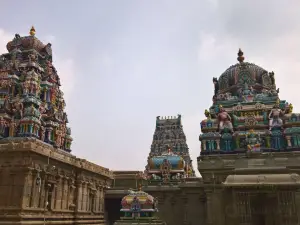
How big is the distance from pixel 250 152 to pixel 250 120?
4.44 meters

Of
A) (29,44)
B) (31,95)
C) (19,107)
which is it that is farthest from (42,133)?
(29,44)

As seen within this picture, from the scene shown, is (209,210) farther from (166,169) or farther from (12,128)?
(12,128)

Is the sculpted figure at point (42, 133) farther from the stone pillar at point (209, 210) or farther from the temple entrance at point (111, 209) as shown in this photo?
the stone pillar at point (209, 210)

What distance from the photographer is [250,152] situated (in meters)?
29.6

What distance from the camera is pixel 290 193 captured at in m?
21.3

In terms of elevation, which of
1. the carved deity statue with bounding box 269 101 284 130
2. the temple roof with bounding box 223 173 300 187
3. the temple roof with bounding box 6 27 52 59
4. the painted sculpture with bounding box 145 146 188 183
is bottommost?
the temple roof with bounding box 223 173 300 187

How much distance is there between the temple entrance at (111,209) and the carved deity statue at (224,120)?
1431 centimetres

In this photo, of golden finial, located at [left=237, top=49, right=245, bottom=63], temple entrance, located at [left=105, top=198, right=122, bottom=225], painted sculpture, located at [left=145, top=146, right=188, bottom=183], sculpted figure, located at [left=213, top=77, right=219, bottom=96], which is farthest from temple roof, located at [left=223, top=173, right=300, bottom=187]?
golden finial, located at [left=237, top=49, right=245, bottom=63]

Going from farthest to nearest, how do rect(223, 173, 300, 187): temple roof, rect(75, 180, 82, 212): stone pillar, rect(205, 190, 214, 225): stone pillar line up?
rect(205, 190, 214, 225): stone pillar < rect(75, 180, 82, 212): stone pillar < rect(223, 173, 300, 187): temple roof

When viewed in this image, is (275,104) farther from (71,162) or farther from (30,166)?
(30,166)

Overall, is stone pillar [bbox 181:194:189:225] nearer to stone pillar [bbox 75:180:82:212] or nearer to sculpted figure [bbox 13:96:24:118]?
stone pillar [bbox 75:180:82:212]

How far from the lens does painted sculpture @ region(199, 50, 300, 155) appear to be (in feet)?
100

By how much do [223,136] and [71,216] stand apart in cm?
1749

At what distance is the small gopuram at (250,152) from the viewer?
21.5 m
